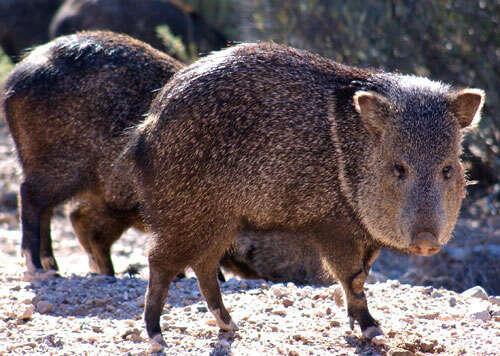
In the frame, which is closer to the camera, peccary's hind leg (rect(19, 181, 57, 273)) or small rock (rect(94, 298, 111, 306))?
small rock (rect(94, 298, 111, 306))

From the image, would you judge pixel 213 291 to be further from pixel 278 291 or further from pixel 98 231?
pixel 98 231

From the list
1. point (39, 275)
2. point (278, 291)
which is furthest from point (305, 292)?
point (39, 275)

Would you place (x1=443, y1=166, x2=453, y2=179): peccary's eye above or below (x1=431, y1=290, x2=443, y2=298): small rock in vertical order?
above

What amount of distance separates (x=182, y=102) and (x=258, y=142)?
413 mm

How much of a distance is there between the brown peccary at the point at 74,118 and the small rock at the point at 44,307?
783 mm

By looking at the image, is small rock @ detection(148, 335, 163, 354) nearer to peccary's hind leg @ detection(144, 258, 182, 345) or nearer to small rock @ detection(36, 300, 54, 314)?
peccary's hind leg @ detection(144, 258, 182, 345)

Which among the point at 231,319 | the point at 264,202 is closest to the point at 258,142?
the point at 264,202

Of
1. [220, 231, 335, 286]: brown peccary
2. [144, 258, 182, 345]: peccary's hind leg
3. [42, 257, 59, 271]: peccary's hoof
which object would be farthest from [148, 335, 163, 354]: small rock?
[42, 257, 59, 271]: peccary's hoof

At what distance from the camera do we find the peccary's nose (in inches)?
122

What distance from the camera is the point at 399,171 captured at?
3426mm

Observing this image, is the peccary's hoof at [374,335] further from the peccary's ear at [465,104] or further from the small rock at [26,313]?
the small rock at [26,313]

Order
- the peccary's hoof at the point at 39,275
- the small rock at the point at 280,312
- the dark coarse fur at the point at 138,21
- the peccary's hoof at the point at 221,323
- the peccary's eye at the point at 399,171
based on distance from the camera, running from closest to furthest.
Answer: the peccary's eye at the point at 399,171 → the peccary's hoof at the point at 221,323 → the small rock at the point at 280,312 → the peccary's hoof at the point at 39,275 → the dark coarse fur at the point at 138,21

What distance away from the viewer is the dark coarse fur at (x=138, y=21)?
9203mm

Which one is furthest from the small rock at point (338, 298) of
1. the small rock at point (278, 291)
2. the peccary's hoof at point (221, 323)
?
the peccary's hoof at point (221, 323)
